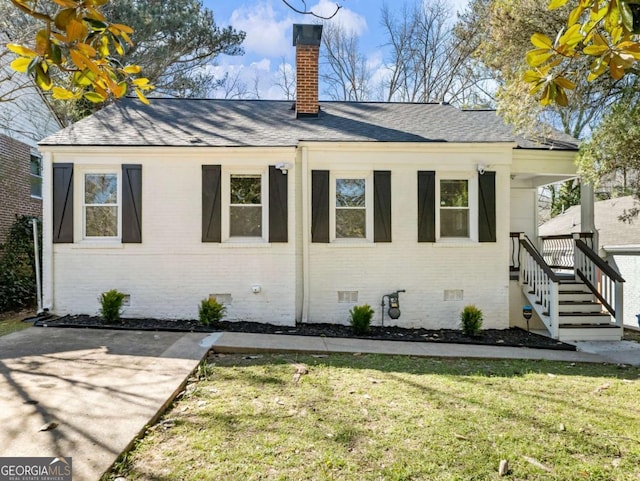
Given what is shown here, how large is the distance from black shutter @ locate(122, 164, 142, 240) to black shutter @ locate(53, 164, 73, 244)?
42.0 inches

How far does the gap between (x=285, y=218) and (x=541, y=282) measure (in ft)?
18.0

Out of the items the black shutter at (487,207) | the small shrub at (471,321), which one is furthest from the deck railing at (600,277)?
the small shrub at (471,321)

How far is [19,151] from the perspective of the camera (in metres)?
12.7

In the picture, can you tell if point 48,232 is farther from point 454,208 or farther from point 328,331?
point 454,208

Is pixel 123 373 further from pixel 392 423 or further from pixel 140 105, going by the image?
pixel 140 105

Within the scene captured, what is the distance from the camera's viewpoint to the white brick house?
8094 millimetres

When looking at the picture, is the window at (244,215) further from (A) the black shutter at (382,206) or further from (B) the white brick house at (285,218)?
(A) the black shutter at (382,206)

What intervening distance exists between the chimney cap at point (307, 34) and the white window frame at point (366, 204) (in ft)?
11.8

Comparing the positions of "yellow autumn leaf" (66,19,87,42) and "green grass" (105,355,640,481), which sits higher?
"yellow autumn leaf" (66,19,87,42)

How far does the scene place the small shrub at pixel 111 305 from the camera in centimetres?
751

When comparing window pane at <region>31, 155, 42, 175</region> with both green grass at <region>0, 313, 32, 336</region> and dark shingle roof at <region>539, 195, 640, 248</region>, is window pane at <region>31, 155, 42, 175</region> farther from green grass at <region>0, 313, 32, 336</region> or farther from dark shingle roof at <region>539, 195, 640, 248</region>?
dark shingle roof at <region>539, 195, 640, 248</region>

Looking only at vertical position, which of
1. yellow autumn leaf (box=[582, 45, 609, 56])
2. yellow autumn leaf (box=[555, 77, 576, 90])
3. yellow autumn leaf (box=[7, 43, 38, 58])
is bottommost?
yellow autumn leaf (box=[7, 43, 38, 58])

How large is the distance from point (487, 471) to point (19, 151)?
15.1 metres

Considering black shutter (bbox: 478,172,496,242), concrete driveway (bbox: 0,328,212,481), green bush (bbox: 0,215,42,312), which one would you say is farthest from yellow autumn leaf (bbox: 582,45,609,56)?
green bush (bbox: 0,215,42,312)
